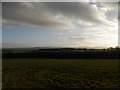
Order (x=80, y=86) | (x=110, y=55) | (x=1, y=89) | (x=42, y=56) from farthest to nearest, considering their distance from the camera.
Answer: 1. (x=42, y=56)
2. (x=110, y=55)
3. (x=80, y=86)
4. (x=1, y=89)

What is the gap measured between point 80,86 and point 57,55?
32.7 meters

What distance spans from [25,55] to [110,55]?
24.3 meters

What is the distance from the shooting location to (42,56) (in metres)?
44.9

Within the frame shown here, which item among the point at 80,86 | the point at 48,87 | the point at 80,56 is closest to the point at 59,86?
the point at 48,87

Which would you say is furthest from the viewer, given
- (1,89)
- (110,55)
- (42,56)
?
(42,56)

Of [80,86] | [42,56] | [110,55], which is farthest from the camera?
[42,56]

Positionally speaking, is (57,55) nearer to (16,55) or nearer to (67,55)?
(67,55)

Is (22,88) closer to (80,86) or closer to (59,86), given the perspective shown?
(59,86)

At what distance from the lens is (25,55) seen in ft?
151

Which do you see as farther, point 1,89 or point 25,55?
point 25,55

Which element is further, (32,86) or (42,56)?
(42,56)

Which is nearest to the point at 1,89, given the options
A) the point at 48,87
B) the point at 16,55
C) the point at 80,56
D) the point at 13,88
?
the point at 13,88

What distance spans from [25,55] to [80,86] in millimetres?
36431

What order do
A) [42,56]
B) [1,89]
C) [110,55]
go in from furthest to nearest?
[42,56] → [110,55] → [1,89]
